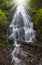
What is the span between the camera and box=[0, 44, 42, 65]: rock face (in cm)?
1178

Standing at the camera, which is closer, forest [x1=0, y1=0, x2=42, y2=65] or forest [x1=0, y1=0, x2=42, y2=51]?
forest [x1=0, y1=0, x2=42, y2=65]

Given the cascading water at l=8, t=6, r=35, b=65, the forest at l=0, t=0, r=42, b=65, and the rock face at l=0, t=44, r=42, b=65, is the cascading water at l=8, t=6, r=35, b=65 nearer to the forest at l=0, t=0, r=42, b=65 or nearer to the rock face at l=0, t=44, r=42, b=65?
the forest at l=0, t=0, r=42, b=65

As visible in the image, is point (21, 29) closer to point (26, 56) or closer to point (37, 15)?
point (37, 15)

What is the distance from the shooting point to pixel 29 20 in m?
15.8

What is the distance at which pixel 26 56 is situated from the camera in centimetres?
1234

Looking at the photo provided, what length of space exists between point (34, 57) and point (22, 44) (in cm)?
159

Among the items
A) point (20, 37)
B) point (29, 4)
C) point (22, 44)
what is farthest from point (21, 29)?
point (29, 4)

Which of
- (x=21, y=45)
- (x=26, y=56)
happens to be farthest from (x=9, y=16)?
(x=26, y=56)

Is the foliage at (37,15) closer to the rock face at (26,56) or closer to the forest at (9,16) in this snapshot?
the forest at (9,16)

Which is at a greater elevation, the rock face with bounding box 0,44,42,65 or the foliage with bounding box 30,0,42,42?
the foliage with bounding box 30,0,42,42

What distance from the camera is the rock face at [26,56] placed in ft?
38.6

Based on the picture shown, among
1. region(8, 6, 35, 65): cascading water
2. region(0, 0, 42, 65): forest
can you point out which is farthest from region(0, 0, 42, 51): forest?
region(8, 6, 35, 65): cascading water

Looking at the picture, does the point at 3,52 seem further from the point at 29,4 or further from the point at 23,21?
the point at 29,4

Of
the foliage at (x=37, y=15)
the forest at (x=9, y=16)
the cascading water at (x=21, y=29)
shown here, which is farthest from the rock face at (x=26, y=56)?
the foliage at (x=37, y=15)
